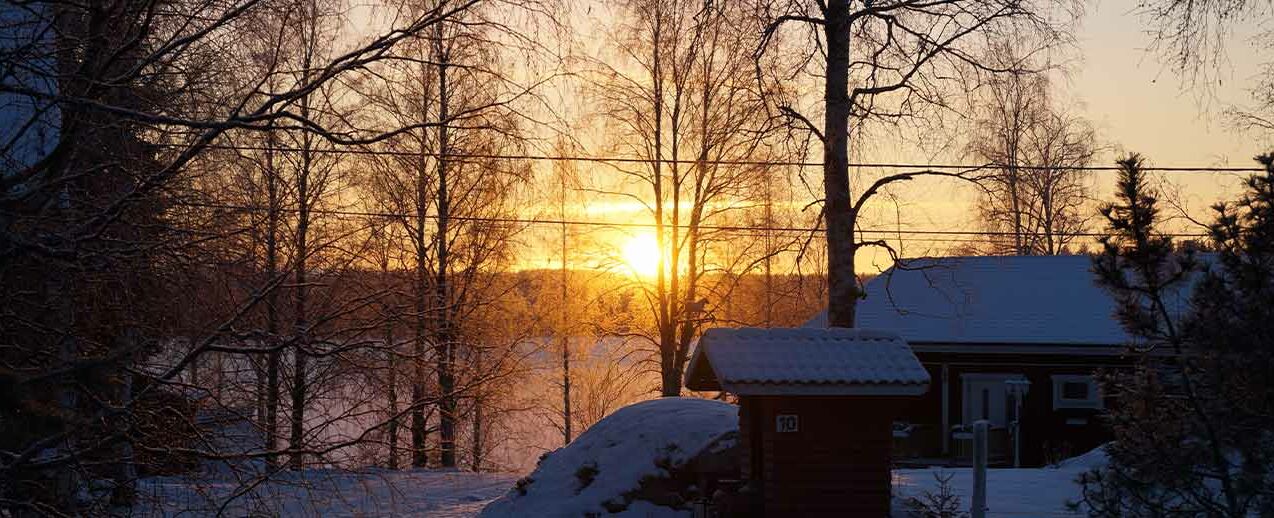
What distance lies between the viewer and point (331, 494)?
5770 millimetres

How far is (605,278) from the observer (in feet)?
88.4

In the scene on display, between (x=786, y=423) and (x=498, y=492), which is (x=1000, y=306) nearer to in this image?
(x=498, y=492)

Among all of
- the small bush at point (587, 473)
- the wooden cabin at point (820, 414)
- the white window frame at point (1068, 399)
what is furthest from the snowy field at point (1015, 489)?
the white window frame at point (1068, 399)

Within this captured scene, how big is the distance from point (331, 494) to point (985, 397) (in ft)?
72.7

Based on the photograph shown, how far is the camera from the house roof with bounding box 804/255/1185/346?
2519 centimetres

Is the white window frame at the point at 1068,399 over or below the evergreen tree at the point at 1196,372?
below

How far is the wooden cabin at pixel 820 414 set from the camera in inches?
473

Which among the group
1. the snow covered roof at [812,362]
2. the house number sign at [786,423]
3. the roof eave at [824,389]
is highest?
the snow covered roof at [812,362]

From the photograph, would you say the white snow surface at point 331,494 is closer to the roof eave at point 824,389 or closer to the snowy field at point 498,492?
the snowy field at point 498,492

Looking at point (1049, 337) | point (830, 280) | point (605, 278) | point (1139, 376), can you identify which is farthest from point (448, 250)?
point (1139, 376)

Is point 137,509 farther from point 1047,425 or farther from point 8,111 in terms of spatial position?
point 1047,425

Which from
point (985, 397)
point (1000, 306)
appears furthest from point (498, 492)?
point (1000, 306)

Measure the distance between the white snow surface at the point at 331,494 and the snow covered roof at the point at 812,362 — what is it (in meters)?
3.39

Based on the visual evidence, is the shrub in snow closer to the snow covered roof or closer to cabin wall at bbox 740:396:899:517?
cabin wall at bbox 740:396:899:517
